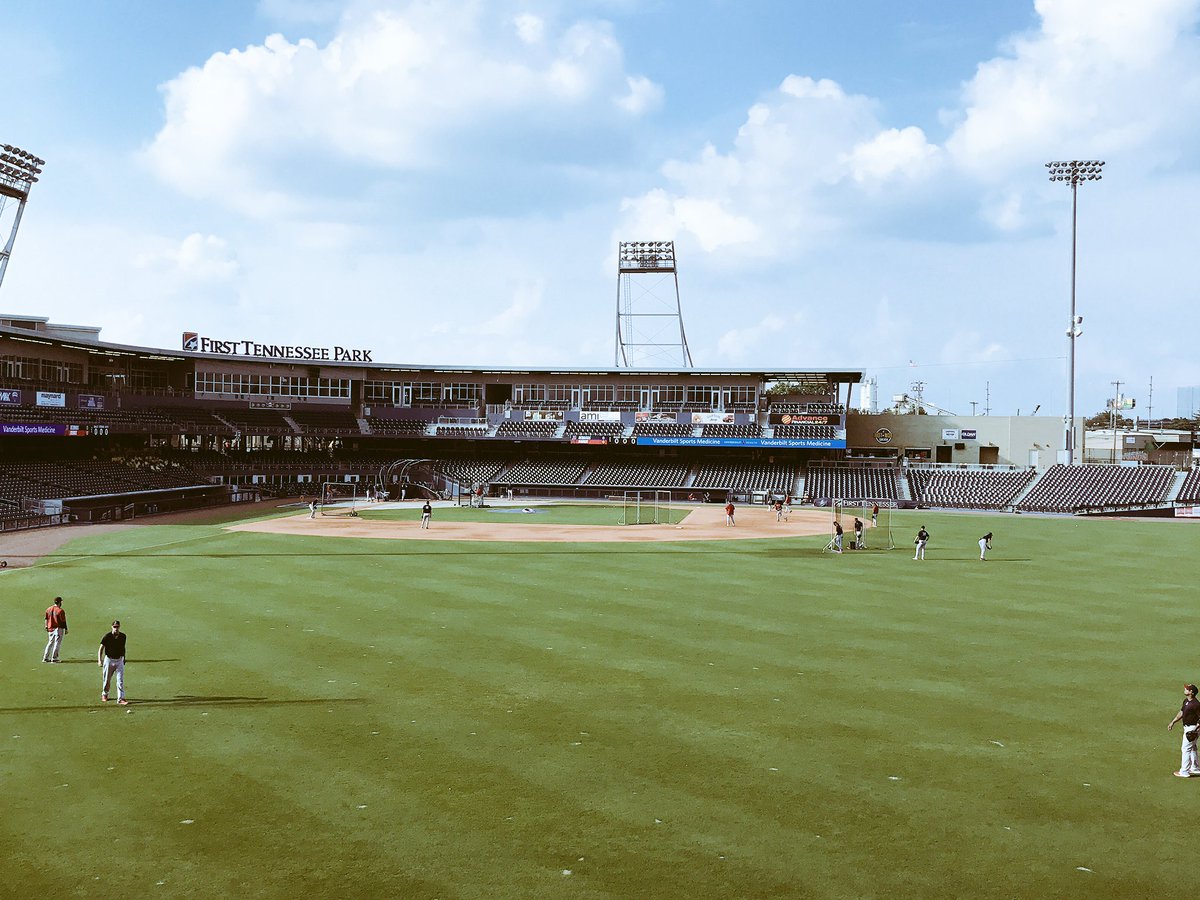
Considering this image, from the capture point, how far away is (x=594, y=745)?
15984 millimetres

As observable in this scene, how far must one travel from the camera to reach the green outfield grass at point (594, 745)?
38.1 ft

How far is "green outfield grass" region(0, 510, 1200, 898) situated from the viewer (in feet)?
38.1

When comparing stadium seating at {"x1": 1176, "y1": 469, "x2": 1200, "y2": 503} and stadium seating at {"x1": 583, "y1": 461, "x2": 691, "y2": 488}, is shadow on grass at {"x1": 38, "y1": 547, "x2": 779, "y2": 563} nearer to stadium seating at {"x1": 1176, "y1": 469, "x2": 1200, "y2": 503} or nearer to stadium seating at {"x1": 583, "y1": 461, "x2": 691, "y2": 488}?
stadium seating at {"x1": 583, "y1": 461, "x2": 691, "y2": 488}

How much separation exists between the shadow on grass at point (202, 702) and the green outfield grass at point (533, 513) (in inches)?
1666

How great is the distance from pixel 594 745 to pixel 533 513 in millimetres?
53286

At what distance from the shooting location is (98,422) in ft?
231

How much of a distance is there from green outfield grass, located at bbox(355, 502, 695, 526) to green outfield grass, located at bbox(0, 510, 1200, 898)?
31.0 m

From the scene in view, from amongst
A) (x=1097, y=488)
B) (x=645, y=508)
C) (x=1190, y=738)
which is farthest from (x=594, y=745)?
(x=1097, y=488)

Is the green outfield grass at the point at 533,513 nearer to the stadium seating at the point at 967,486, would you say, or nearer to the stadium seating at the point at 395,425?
the stadium seating at the point at 395,425

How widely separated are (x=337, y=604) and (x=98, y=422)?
176ft

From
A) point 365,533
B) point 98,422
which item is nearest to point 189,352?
point 98,422

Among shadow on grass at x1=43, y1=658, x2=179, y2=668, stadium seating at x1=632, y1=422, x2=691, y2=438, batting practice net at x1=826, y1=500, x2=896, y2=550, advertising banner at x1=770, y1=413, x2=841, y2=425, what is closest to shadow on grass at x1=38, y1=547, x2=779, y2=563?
batting practice net at x1=826, y1=500, x2=896, y2=550

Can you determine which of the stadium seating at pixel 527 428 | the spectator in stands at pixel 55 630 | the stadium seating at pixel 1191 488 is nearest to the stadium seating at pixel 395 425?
the stadium seating at pixel 527 428

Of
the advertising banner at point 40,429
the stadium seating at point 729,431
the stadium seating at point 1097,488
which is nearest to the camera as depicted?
the advertising banner at point 40,429
